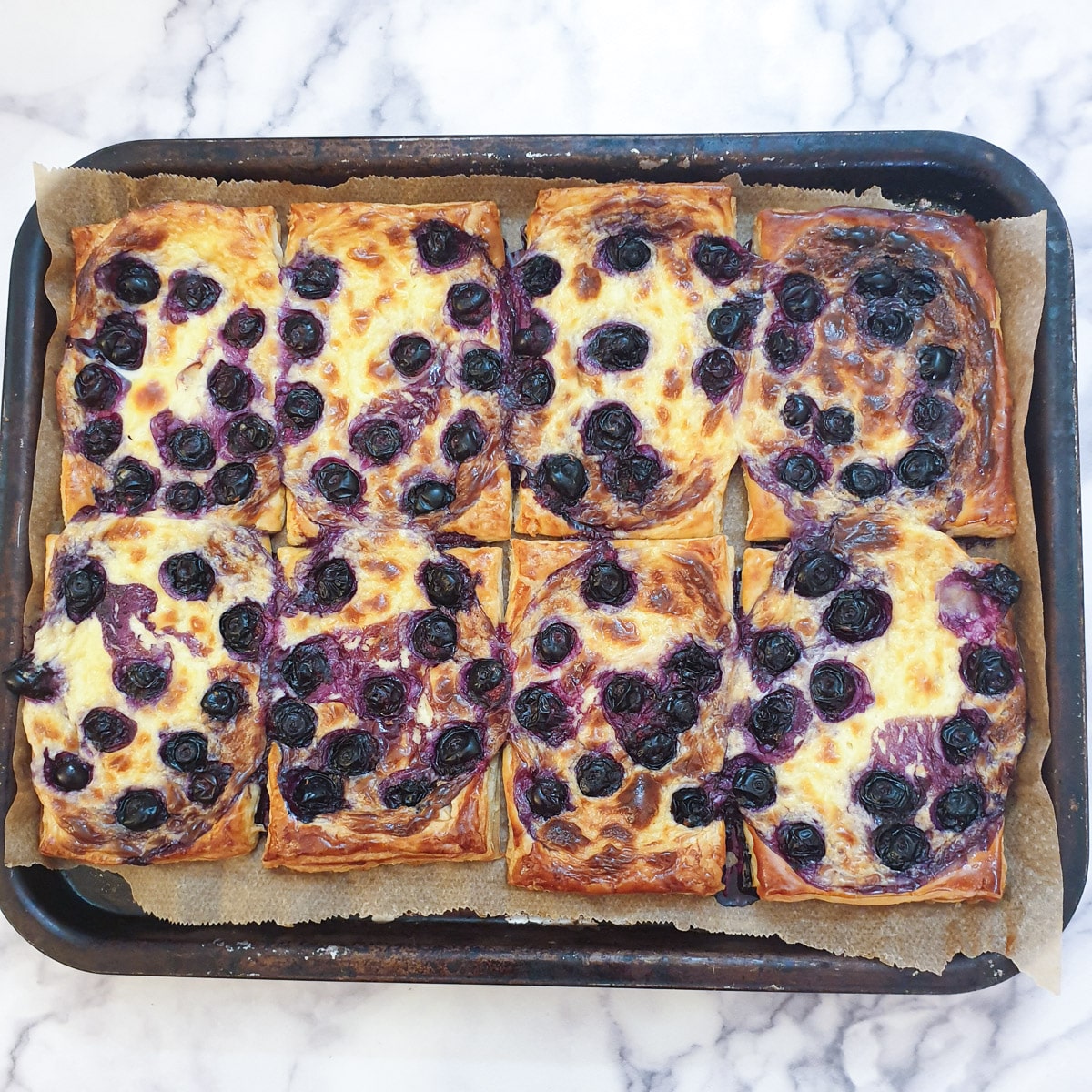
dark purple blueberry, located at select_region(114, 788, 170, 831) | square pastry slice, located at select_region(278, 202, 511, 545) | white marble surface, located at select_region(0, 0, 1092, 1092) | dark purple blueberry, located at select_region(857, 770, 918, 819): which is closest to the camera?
dark purple blueberry, located at select_region(857, 770, 918, 819)

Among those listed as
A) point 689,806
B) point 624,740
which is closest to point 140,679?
point 624,740

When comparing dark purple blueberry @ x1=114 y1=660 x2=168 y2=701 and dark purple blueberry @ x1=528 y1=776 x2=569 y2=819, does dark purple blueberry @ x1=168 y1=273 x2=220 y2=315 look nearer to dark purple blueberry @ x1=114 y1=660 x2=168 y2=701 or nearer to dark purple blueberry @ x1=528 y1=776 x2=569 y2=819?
dark purple blueberry @ x1=114 y1=660 x2=168 y2=701

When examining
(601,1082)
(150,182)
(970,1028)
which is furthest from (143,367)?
(970,1028)

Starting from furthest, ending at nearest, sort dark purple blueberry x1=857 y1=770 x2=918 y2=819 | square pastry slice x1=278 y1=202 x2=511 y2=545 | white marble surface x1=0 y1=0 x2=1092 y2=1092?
white marble surface x1=0 y1=0 x2=1092 y2=1092
square pastry slice x1=278 y1=202 x2=511 y2=545
dark purple blueberry x1=857 y1=770 x2=918 y2=819

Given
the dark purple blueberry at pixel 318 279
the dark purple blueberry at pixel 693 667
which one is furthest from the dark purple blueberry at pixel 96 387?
the dark purple blueberry at pixel 693 667

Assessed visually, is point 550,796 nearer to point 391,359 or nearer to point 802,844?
point 802,844

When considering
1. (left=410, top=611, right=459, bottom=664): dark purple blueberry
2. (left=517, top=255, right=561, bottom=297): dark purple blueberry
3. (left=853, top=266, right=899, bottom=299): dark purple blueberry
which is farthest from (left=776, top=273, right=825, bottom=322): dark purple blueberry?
(left=410, top=611, right=459, bottom=664): dark purple blueberry
